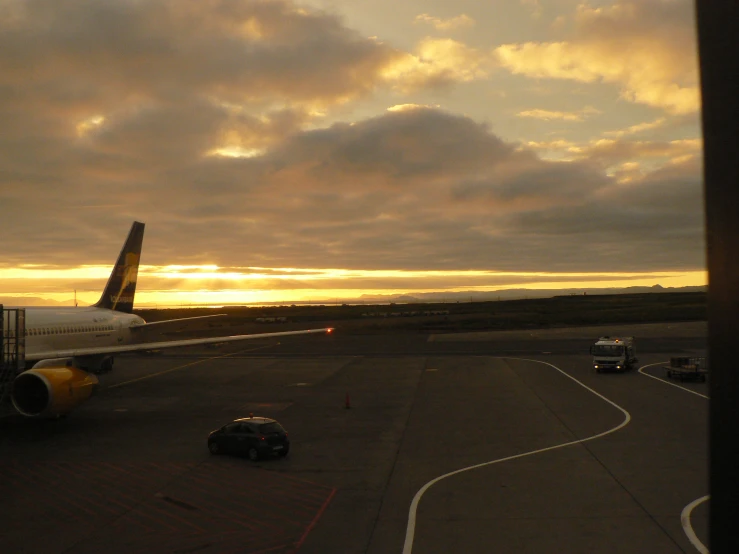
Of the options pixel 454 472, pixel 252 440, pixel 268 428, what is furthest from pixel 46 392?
pixel 454 472

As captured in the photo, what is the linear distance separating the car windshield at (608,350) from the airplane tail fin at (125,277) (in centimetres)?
4416

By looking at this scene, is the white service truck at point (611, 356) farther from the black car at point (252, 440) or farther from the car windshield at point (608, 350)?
the black car at point (252, 440)

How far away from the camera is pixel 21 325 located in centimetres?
3525

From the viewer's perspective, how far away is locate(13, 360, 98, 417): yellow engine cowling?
32.2 m

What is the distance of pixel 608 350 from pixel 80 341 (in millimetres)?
45186

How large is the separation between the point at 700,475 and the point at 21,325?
3498 centimetres

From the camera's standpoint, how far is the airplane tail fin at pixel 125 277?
5834 centimetres

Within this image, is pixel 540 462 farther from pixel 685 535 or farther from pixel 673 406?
pixel 673 406

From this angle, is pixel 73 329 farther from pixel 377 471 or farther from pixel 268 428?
→ pixel 377 471

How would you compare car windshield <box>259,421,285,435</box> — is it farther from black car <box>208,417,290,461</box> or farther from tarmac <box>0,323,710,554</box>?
tarmac <box>0,323,710,554</box>

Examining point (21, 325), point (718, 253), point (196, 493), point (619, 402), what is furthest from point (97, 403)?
point (718, 253)

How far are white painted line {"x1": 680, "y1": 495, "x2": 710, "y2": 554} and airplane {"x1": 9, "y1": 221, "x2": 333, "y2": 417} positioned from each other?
27.2 m

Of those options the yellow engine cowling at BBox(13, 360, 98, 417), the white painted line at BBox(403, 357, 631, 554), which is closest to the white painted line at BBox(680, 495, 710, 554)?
the white painted line at BBox(403, 357, 631, 554)

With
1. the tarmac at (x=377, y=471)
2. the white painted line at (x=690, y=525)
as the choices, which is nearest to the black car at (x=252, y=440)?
the tarmac at (x=377, y=471)
